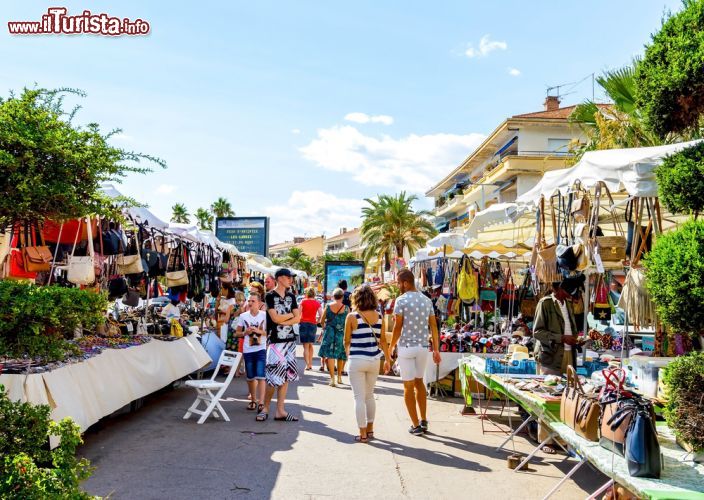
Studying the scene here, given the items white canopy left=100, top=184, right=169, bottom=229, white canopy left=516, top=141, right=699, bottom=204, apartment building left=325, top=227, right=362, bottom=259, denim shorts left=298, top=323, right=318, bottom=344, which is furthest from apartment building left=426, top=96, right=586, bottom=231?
apartment building left=325, top=227, right=362, bottom=259

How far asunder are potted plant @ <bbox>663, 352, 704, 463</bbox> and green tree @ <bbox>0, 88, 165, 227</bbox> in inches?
159

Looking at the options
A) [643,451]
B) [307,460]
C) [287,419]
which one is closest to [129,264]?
[287,419]

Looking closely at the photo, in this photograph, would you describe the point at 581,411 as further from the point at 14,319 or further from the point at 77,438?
the point at 14,319

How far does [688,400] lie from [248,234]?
31.6 m

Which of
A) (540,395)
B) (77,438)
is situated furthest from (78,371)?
(540,395)

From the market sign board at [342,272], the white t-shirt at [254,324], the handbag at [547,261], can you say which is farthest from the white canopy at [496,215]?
the market sign board at [342,272]

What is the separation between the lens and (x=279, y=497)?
519 cm

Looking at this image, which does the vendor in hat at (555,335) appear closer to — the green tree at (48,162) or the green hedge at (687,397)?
the green hedge at (687,397)

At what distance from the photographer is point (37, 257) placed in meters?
7.39

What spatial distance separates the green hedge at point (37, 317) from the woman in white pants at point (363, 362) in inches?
146

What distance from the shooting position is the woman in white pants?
7.28 m

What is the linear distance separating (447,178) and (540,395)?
46757 mm

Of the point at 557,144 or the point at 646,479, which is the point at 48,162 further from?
the point at 557,144

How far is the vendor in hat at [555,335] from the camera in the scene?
714 cm
